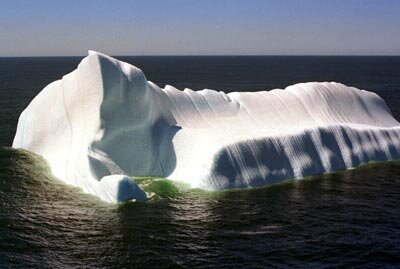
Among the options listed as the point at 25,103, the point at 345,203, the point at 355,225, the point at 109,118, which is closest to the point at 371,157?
the point at 345,203

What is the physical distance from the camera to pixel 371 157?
108 feet

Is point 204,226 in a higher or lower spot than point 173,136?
lower

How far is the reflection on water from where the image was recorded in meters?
19.0

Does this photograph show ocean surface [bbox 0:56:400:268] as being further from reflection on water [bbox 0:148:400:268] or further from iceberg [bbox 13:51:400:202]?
iceberg [bbox 13:51:400:202]

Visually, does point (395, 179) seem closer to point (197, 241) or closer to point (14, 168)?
point (197, 241)

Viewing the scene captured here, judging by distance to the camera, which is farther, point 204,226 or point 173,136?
point 173,136

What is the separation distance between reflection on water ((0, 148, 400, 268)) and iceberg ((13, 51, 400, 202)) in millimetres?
1249

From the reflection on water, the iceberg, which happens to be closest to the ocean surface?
the reflection on water

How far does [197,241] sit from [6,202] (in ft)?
33.0

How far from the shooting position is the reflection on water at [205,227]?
19047 millimetres

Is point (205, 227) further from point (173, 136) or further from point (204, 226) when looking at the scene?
point (173, 136)

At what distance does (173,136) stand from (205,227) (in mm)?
8650

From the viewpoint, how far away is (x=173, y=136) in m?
A: 29.3

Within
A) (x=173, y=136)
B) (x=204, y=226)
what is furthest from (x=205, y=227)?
(x=173, y=136)
